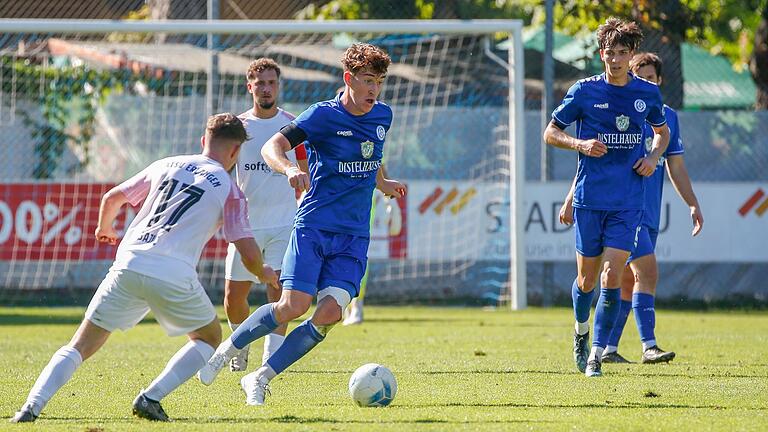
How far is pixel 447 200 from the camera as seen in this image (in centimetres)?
1530

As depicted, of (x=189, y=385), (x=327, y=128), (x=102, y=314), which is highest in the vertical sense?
(x=327, y=128)

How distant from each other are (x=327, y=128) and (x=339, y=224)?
1.68ft

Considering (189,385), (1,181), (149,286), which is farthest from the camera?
(1,181)

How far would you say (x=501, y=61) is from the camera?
1532 cm

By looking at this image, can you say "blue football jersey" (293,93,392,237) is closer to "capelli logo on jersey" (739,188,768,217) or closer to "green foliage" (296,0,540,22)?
"capelli logo on jersey" (739,188,768,217)

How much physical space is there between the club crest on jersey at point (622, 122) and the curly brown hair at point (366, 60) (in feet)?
6.29

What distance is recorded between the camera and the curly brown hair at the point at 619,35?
300 inches

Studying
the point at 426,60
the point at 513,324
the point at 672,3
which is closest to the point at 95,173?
the point at 426,60

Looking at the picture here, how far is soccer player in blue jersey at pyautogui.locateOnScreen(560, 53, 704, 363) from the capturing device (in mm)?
8922

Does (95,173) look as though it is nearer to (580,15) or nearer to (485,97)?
(485,97)

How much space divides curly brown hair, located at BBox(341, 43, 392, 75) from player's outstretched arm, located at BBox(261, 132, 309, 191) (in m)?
0.52

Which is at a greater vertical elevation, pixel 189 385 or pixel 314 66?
pixel 314 66

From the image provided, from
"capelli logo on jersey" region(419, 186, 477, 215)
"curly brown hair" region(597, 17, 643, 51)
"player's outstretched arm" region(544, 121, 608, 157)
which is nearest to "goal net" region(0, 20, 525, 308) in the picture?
"capelli logo on jersey" region(419, 186, 477, 215)

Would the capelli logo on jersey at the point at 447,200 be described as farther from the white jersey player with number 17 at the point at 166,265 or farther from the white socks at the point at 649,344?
the white jersey player with number 17 at the point at 166,265
